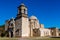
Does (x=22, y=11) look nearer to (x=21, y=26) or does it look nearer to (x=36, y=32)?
(x=21, y=26)

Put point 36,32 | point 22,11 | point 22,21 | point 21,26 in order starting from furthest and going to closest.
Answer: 1. point 36,32
2. point 22,11
3. point 22,21
4. point 21,26

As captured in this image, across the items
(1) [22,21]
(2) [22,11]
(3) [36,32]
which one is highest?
(2) [22,11]

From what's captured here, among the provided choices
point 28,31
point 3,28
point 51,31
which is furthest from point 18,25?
point 51,31

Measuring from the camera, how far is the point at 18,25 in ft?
144

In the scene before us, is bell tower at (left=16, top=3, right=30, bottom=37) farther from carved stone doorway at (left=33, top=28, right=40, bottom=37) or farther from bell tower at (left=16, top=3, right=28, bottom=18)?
carved stone doorway at (left=33, top=28, right=40, bottom=37)

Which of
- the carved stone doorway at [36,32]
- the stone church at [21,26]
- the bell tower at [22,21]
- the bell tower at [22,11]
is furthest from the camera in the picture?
the carved stone doorway at [36,32]

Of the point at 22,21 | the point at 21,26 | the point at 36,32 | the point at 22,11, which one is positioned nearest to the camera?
the point at 21,26

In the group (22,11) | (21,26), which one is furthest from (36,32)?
(22,11)

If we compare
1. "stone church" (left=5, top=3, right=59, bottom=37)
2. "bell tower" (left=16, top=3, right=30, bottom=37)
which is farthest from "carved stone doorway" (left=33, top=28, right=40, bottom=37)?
"bell tower" (left=16, top=3, right=30, bottom=37)

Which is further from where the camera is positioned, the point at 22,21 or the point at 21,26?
the point at 22,21

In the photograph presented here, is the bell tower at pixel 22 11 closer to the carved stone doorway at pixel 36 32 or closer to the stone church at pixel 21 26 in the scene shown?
the stone church at pixel 21 26

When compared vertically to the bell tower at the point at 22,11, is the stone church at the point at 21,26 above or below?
below

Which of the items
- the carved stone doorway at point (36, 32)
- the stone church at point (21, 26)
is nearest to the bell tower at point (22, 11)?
the stone church at point (21, 26)

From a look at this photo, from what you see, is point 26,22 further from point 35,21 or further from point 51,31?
point 51,31
